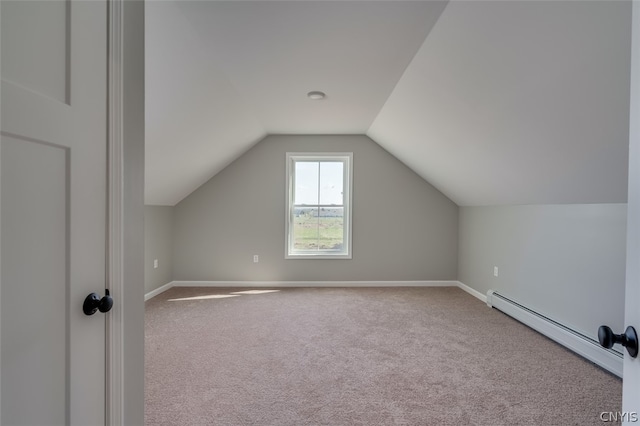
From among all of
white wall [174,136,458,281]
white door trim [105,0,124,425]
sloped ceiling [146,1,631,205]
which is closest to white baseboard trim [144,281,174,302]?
white wall [174,136,458,281]

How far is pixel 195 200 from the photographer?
15.1 feet

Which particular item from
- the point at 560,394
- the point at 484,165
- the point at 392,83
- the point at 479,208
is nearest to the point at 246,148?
the point at 392,83

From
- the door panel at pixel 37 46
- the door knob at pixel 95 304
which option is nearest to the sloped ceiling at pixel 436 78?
the door panel at pixel 37 46

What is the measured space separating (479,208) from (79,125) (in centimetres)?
440

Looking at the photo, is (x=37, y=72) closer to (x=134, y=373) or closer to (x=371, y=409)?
(x=134, y=373)

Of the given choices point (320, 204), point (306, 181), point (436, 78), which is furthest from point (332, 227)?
point (436, 78)

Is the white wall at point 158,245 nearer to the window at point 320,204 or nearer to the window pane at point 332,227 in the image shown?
the window at point 320,204

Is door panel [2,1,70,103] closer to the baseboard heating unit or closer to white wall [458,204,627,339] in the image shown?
white wall [458,204,627,339]

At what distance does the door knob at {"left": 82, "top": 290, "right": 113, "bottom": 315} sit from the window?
3.92 meters

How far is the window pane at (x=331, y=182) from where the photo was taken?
4797 mm

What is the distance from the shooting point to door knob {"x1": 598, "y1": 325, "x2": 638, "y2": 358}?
678 mm

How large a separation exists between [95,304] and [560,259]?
3.43 meters

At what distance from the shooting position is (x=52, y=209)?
2.35 feet

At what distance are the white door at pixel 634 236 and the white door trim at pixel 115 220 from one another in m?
1.33
